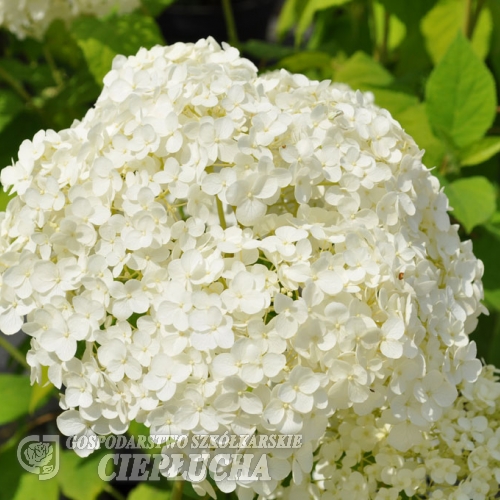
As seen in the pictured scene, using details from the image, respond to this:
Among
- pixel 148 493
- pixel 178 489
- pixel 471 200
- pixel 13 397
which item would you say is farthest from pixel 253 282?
pixel 13 397

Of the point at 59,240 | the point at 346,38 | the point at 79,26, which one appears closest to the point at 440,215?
the point at 59,240

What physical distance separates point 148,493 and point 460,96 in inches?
37.1

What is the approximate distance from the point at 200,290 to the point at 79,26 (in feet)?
2.80

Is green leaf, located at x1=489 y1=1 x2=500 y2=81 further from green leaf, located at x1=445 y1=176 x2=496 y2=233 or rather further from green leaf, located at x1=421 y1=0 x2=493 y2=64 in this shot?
green leaf, located at x1=445 y1=176 x2=496 y2=233

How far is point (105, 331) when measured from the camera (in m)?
0.71

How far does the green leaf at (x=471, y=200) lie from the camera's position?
39.2 inches

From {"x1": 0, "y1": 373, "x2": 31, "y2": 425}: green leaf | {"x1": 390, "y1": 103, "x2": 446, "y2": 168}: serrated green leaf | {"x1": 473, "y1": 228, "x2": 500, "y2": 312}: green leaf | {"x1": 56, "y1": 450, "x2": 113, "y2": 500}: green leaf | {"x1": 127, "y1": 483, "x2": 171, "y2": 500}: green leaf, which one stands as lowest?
{"x1": 56, "y1": 450, "x2": 113, "y2": 500}: green leaf

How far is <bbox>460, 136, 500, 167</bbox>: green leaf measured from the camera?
1153mm

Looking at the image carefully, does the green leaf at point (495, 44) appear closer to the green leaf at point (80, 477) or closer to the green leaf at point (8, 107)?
the green leaf at point (8, 107)

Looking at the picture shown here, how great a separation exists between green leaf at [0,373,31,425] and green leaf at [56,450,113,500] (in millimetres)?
149

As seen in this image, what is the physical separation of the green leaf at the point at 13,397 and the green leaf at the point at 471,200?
94cm

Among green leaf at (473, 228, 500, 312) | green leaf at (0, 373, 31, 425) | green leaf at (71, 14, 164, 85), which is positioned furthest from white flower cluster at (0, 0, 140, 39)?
green leaf at (473, 228, 500, 312)

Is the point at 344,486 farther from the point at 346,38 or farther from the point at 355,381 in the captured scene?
the point at 346,38

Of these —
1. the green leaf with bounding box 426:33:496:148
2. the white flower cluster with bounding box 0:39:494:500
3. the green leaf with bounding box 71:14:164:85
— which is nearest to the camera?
the white flower cluster with bounding box 0:39:494:500
